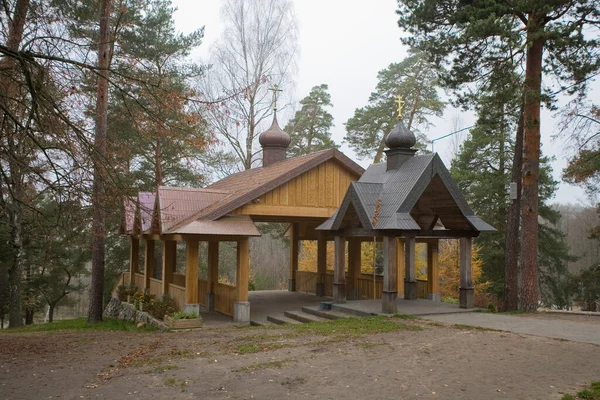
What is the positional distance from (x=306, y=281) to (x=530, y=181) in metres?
10.0

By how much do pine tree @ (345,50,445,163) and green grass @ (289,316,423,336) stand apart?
19.0 meters

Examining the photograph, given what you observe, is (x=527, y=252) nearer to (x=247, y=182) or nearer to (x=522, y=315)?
(x=522, y=315)

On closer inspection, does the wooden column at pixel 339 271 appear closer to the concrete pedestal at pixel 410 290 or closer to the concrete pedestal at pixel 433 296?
the concrete pedestal at pixel 410 290

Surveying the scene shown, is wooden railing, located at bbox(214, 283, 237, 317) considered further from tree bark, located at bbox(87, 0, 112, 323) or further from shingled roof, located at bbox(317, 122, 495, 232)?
tree bark, located at bbox(87, 0, 112, 323)

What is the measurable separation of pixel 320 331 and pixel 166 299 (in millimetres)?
5407

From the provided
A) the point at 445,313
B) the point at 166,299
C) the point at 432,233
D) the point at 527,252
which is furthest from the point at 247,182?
the point at 527,252

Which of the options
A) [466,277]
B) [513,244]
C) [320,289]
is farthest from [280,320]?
[513,244]

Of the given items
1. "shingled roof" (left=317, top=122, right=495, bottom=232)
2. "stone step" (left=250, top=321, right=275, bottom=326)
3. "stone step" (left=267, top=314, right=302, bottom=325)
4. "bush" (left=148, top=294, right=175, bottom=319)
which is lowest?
"stone step" (left=250, top=321, right=275, bottom=326)

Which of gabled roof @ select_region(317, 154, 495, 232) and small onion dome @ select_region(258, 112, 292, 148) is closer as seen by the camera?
gabled roof @ select_region(317, 154, 495, 232)

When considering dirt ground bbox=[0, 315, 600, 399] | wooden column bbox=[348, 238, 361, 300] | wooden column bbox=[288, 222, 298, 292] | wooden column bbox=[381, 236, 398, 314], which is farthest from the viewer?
wooden column bbox=[288, 222, 298, 292]

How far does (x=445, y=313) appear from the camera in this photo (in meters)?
11.7

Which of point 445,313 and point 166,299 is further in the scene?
point 166,299

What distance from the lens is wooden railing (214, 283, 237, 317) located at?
13.9 m

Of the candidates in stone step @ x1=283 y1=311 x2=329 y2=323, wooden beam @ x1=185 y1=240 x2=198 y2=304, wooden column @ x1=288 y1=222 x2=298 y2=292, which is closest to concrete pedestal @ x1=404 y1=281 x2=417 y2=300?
stone step @ x1=283 y1=311 x2=329 y2=323
